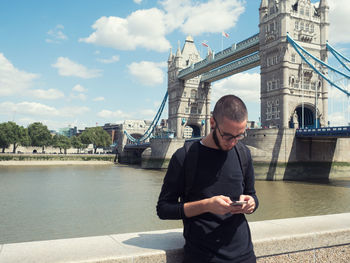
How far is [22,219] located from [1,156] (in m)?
45.0

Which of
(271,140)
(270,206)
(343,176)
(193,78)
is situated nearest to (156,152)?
(193,78)

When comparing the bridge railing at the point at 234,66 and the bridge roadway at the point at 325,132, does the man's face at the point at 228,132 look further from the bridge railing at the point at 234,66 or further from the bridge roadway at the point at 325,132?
the bridge railing at the point at 234,66

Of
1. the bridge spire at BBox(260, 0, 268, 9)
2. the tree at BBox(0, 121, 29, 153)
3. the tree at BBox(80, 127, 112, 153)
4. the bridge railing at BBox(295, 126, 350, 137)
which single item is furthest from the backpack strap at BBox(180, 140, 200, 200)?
the tree at BBox(80, 127, 112, 153)

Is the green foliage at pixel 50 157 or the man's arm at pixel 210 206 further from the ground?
the man's arm at pixel 210 206

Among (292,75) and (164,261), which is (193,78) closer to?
(292,75)

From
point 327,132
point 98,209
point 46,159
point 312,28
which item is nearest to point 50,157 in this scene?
→ point 46,159

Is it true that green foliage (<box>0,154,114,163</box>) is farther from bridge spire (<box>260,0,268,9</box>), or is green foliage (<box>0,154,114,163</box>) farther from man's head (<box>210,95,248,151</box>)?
man's head (<box>210,95,248,151</box>)

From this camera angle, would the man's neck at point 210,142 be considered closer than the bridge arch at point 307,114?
Yes

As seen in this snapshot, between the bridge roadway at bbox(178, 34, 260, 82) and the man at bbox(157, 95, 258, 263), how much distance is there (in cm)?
3526

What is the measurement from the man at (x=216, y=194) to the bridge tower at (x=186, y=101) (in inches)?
1918

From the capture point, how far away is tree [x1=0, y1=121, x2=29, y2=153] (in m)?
62.5

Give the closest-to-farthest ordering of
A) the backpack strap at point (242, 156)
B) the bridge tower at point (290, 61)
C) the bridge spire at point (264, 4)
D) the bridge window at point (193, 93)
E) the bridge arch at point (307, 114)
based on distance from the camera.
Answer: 1. the backpack strap at point (242, 156)
2. the bridge tower at point (290, 61)
3. the bridge arch at point (307, 114)
4. the bridge spire at point (264, 4)
5. the bridge window at point (193, 93)

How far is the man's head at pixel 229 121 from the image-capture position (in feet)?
6.59

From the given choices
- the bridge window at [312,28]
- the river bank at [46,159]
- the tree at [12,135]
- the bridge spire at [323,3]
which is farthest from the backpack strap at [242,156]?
the tree at [12,135]
